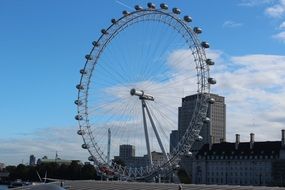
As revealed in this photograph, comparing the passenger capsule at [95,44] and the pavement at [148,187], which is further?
the passenger capsule at [95,44]

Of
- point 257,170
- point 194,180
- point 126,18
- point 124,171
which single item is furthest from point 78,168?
point 126,18

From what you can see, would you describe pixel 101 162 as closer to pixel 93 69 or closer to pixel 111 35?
pixel 93 69

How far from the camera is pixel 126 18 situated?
58906mm

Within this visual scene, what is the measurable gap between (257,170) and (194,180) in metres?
16.8

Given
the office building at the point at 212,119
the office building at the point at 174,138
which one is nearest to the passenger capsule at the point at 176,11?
the office building at the point at 212,119

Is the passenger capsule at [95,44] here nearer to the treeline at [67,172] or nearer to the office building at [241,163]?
the treeline at [67,172]

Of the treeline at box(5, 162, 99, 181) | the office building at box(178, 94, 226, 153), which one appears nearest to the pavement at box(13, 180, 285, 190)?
the office building at box(178, 94, 226, 153)

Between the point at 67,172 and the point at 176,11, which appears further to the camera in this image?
the point at 67,172

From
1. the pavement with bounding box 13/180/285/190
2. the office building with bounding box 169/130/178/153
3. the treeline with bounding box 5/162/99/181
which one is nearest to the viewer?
the pavement with bounding box 13/180/285/190

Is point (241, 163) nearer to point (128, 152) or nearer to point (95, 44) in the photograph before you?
point (128, 152)

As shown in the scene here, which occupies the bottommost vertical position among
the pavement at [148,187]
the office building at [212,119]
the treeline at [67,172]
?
the pavement at [148,187]

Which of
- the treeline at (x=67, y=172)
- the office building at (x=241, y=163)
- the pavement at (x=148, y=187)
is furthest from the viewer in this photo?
the office building at (x=241, y=163)

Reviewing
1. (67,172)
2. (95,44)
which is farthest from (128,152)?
(95,44)

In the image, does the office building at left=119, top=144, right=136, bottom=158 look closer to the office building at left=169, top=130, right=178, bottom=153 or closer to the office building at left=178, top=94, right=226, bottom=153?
the office building at left=178, top=94, right=226, bottom=153
